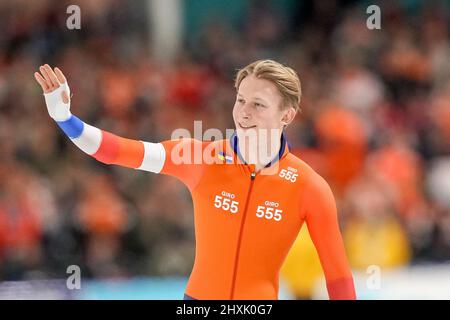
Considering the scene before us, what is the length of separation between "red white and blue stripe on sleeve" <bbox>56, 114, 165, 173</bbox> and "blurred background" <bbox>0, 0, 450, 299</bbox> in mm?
2662

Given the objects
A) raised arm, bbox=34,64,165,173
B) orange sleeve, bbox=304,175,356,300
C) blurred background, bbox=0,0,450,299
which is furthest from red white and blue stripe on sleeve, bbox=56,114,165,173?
blurred background, bbox=0,0,450,299

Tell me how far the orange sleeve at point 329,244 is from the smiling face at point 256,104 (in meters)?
0.44

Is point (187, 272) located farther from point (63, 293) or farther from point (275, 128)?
point (275, 128)

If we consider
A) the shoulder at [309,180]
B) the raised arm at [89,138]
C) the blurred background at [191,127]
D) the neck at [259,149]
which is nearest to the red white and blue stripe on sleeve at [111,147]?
the raised arm at [89,138]

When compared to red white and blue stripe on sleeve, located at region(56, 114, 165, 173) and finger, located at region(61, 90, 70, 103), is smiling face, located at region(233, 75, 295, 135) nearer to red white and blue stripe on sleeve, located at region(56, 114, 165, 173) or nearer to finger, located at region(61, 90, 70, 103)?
red white and blue stripe on sleeve, located at region(56, 114, 165, 173)

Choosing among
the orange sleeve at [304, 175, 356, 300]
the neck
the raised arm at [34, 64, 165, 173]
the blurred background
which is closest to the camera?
the raised arm at [34, 64, 165, 173]

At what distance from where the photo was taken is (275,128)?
4.71 meters

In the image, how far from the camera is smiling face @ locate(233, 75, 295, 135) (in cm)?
462

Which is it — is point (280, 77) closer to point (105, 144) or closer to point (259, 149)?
point (259, 149)

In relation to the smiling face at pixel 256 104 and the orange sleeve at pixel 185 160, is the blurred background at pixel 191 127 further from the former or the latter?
the smiling face at pixel 256 104

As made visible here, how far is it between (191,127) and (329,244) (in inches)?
250

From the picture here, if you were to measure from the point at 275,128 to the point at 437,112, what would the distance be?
23.8ft

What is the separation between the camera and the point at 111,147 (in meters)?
4.54

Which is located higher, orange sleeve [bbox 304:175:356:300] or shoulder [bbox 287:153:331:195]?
shoulder [bbox 287:153:331:195]
